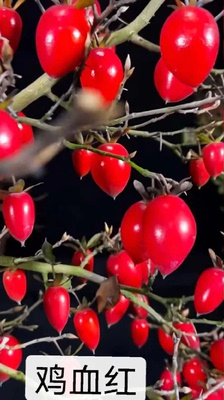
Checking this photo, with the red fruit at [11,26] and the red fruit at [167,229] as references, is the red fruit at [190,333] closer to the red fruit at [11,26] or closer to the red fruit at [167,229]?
the red fruit at [167,229]

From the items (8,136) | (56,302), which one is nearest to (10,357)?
(56,302)

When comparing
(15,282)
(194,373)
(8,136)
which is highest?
(8,136)

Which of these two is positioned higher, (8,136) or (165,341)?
(8,136)

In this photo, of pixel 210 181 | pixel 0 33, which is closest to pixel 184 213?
pixel 210 181

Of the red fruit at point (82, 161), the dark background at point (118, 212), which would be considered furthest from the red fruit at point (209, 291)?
the red fruit at point (82, 161)

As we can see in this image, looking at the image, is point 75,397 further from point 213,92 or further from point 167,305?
point 213,92

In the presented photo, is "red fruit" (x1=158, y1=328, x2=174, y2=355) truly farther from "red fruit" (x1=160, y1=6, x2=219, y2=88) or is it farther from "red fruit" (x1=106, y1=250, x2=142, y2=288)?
"red fruit" (x1=160, y1=6, x2=219, y2=88)

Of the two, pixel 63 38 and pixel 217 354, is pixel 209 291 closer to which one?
pixel 217 354
